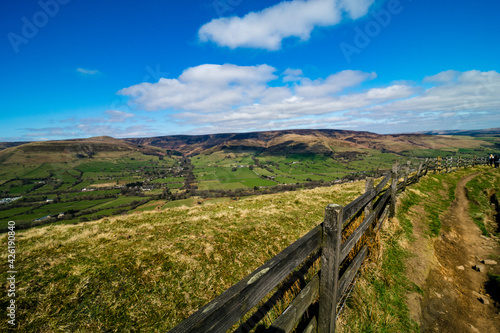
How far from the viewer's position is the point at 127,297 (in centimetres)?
411

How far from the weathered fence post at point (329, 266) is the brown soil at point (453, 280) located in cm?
267

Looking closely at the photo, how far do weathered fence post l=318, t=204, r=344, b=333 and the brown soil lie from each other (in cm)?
267

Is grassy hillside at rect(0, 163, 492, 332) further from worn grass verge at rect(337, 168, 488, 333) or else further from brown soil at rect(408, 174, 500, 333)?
brown soil at rect(408, 174, 500, 333)

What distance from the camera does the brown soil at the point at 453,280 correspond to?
435 cm

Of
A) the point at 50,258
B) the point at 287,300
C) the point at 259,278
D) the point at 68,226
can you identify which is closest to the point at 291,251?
the point at 259,278

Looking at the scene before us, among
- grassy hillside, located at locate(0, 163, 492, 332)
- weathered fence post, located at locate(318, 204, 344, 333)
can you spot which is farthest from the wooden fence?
grassy hillside, located at locate(0, 163, 492, 332)

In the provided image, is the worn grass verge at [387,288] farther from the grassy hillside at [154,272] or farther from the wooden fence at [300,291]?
the wooden fence at [300,291]

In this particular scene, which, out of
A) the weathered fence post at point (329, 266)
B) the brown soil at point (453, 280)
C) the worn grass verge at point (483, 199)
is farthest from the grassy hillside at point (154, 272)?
the worn grass verge at point (483, 199)

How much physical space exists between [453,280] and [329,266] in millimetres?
5731

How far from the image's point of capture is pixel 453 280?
5.73 meters

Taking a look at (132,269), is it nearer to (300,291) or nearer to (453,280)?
(300,291)

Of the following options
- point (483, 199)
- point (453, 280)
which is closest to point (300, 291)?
point (453, 280)

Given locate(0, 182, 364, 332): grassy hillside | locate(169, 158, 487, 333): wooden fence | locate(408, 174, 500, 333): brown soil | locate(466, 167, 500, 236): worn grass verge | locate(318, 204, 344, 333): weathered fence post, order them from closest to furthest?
1. locate(169, 158, 487, 333): wooden fence
2. locate(318, 204, 344, 333): weathered fence post
3. locate(0, 182, 364, 332): grassy hillside
4. locate(408, 174, 500, 333): brown soil
5. locate(466, 167, 500, 236): worn grass verge

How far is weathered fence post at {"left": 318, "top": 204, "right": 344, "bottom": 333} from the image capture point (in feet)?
9.66
